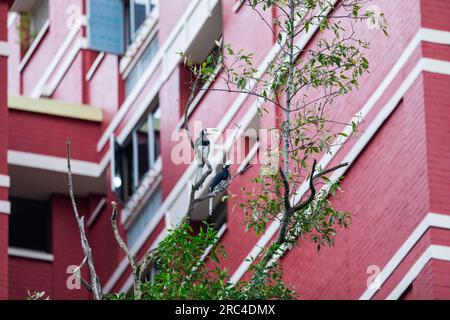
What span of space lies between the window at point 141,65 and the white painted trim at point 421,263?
41.2 ft

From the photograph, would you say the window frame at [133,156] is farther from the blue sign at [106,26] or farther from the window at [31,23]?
the window at [31,23]

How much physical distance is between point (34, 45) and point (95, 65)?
4.49 m

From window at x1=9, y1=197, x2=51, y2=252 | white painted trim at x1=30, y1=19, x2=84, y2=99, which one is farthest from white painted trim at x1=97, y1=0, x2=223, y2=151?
white painted trim at x1=30, y1=19, x2=84, y2=99

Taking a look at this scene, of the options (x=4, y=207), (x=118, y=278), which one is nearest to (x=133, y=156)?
(x=118, y=278)

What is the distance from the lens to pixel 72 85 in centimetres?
4838

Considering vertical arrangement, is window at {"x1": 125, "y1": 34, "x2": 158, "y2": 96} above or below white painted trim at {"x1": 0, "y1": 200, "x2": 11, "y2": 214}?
above

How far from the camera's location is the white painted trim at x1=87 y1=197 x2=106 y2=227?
46375 millimetres

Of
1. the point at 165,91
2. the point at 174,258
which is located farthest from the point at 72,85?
the point at 174,258

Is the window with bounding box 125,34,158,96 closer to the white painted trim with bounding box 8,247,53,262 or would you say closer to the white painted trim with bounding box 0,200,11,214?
the white painted trim with bounding box 8,247,53,262

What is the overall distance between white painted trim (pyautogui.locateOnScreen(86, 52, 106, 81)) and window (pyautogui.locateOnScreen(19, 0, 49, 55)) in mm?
4043

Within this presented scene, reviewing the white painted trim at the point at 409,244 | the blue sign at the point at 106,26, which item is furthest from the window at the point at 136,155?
the white painted trim at the point at 409,244

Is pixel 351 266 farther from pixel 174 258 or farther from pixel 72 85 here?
pixel 72 85

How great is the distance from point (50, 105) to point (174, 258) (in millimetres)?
16122

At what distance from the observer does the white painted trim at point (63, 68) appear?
157 feet
